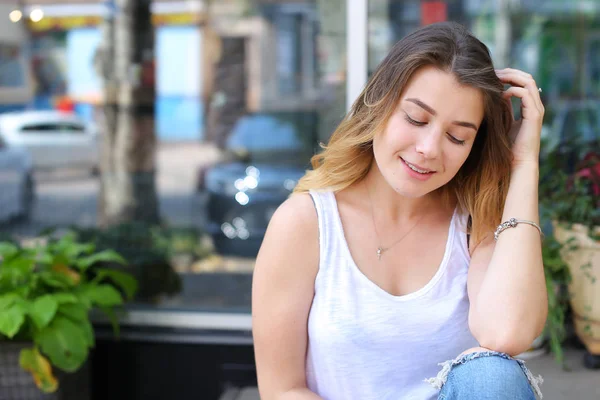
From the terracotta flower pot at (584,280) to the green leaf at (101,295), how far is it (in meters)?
1.55

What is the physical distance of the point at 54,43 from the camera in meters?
4.70

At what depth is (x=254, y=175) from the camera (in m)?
4.04

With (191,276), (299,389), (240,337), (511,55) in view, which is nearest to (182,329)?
(240,337)

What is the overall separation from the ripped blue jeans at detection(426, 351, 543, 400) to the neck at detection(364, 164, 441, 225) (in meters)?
0.40

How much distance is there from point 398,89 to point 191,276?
2.05m

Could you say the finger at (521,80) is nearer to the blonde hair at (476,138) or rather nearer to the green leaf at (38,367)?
the blonde hair at (476,138)

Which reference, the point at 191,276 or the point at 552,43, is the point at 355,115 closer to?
the point at 191,276

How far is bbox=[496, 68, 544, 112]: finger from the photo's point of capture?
1.79 meters

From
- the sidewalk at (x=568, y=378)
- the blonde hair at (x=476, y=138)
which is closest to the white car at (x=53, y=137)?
the blonde hair at (x=476, y=138)

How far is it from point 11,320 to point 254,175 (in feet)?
6.43

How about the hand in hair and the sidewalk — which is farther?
the sidewalk

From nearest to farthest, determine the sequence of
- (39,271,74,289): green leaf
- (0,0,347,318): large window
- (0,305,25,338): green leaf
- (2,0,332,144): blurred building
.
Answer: (0,305,25,338): green leaf → (39,271,74,289): green leaf → (0,0,347,318): large window → (2,0,332,144): blurred building

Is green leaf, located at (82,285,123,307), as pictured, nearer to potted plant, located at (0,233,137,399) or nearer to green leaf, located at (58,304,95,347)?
potted plant, located at (0,233,137,399)

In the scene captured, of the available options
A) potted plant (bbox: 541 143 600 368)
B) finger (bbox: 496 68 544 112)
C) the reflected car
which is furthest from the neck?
the reflected car
